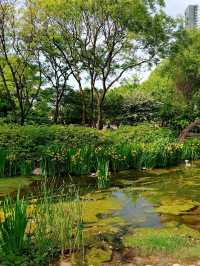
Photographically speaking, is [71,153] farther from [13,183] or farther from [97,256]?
[97,256]

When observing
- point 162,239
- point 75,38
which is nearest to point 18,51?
point 75,38

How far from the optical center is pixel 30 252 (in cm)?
425

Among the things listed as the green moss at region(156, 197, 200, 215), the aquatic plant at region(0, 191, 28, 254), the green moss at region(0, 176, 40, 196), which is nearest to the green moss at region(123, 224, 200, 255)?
the green moss at region(156, 197, 200, 215)

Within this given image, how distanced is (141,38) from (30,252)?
17.5 m

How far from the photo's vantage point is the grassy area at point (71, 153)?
408 inches

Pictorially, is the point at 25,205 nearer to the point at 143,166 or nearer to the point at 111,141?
the point at 143,166

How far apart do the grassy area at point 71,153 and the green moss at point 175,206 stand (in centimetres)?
175

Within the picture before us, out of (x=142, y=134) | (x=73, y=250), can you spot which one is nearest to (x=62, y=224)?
(x=73, y=250)

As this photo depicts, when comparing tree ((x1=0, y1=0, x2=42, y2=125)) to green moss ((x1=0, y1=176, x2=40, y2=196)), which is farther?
tree ((x1=0, y1=0, x2=42, y2=125))

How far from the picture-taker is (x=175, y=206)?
23.4 feet

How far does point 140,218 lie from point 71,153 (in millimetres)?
4372

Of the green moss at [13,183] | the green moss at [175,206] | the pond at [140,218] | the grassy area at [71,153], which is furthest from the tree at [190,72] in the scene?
the green moss at [175,206]

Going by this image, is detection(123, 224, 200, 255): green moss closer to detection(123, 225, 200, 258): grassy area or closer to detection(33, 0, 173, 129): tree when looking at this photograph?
detection(123, 225, 200, 258): grassy area

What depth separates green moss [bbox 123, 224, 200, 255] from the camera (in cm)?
473
